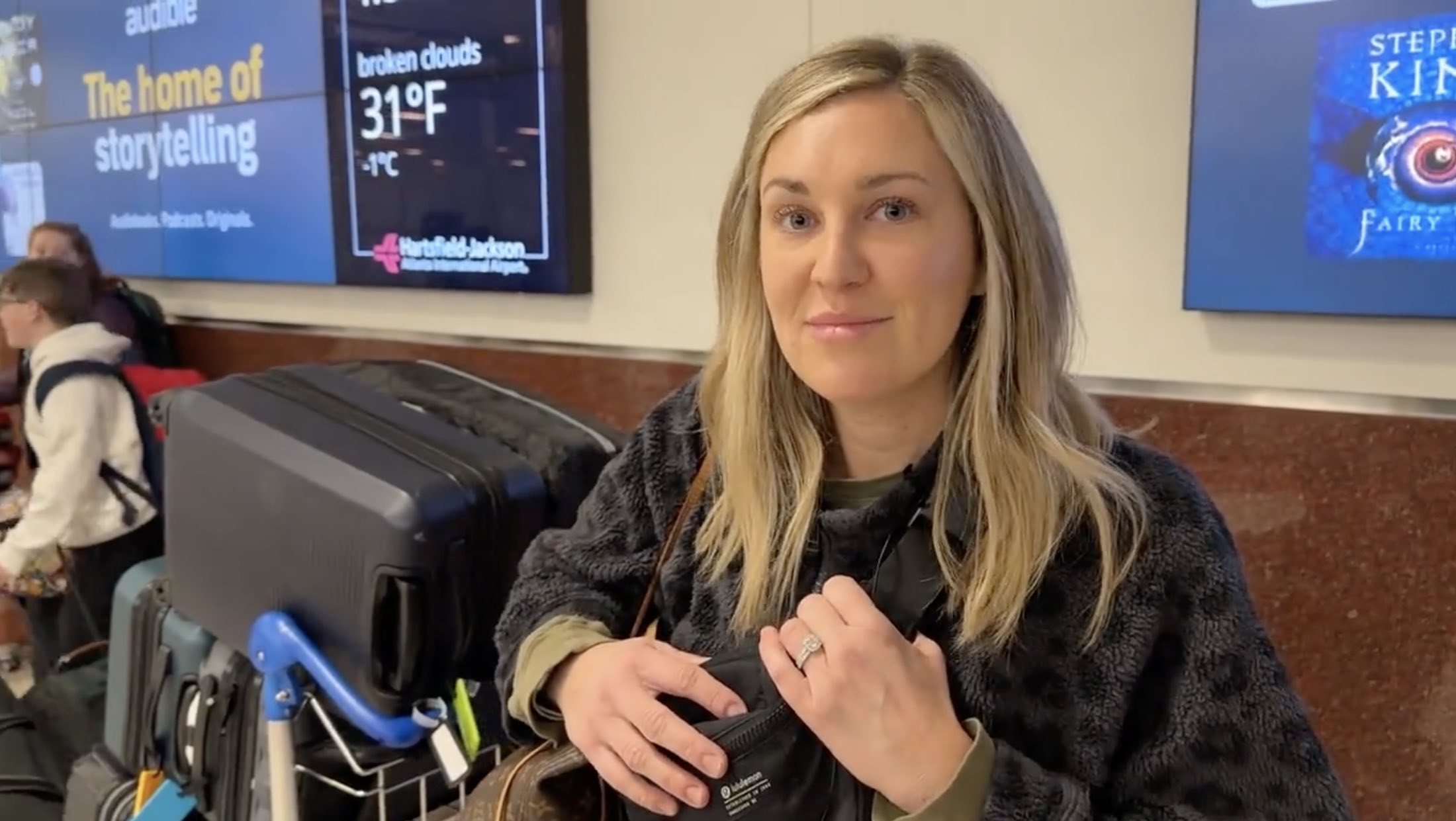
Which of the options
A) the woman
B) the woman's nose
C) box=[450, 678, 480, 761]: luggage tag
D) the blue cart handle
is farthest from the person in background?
the woman's nose

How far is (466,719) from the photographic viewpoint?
→ 4.58 ft

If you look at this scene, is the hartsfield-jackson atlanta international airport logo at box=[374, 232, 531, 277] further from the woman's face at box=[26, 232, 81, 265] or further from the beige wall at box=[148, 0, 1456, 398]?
the woman's face at box=[26, 232, 81, 265]

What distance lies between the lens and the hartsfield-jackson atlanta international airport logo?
2.63m

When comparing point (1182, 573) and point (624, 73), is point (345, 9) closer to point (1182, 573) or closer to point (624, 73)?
point (624, 73)

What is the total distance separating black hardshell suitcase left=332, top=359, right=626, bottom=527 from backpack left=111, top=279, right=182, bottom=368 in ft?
7.04

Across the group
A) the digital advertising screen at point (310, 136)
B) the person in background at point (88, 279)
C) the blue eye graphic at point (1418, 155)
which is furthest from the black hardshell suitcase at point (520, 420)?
the person in background at point (88, 279)

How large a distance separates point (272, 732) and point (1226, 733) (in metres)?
1.05

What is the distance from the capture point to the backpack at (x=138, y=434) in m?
2.83

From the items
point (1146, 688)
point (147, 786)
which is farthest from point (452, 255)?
point (1146, 688)

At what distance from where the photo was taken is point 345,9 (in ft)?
9.52

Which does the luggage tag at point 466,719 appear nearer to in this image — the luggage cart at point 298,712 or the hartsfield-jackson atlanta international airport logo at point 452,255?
the luggage cart at point 298,712

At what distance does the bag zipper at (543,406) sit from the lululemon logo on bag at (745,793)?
703mm

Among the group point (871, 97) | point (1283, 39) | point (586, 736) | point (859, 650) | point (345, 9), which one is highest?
point (345, 9)

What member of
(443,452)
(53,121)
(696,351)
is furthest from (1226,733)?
(53,121)
